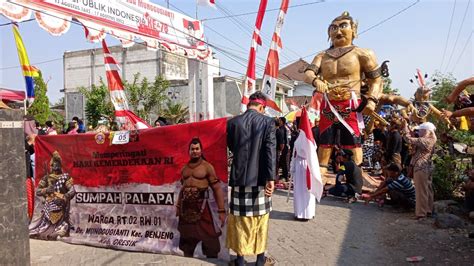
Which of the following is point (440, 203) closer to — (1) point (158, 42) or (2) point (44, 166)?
(2) point (44, 166)

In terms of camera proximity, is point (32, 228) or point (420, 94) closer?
A: point (32, 228)

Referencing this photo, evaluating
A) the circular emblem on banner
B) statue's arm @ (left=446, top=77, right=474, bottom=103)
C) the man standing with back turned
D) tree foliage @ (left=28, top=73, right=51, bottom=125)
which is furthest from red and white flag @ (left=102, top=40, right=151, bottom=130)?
tree foliage @ (left=28, top=73, right=51, bottom=125)

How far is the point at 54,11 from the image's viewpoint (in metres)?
7.52

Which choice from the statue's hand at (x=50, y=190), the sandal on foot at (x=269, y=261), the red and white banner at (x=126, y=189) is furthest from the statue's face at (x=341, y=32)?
the statue's hand at (x=50, y=190)

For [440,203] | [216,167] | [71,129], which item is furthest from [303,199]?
[71,129]

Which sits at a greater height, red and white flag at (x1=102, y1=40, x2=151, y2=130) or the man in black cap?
red and white flag at (x1=102, y1=40, x2=151, y2=130)

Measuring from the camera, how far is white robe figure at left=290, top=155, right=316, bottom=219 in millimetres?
5781

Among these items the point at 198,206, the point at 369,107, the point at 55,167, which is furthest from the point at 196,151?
the point at 369,107

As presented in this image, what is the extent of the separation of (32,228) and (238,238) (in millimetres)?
3234

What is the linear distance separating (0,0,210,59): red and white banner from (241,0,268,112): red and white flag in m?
4.51

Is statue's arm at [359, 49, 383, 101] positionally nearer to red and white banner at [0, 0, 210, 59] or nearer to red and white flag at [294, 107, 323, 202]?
red and white flag at [294, 107, 323, 202]

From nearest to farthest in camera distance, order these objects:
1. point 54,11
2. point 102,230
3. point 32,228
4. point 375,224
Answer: point 102,230 < point 32,228 < point 375,224 < point 54,11

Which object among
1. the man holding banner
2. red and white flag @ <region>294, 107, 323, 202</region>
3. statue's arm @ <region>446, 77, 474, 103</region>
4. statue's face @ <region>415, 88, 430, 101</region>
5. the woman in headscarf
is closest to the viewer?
statue's arm @ <region>446, 77, 474, 103</region>

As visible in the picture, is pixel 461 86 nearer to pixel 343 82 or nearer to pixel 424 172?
pixel 424 172
